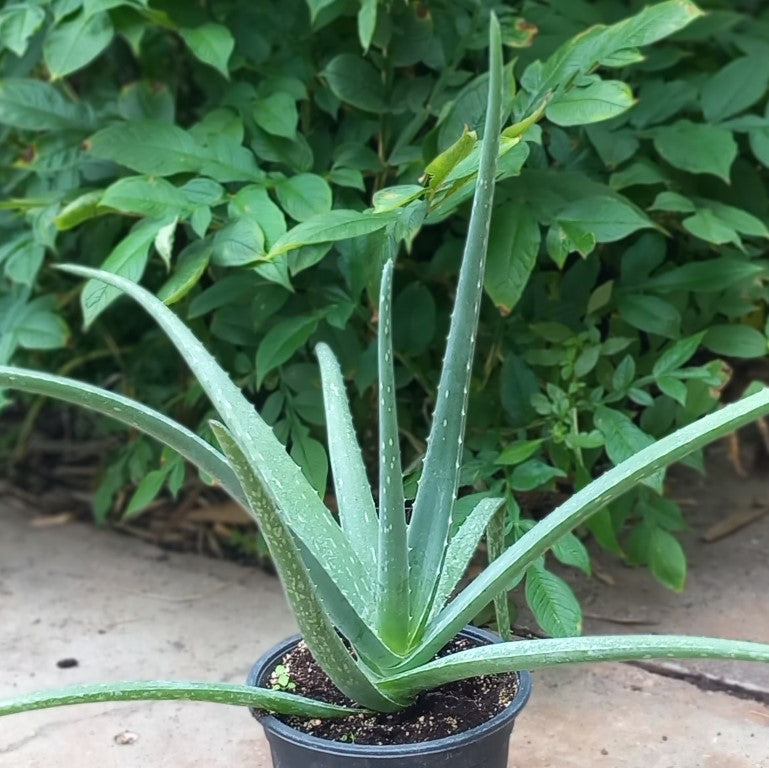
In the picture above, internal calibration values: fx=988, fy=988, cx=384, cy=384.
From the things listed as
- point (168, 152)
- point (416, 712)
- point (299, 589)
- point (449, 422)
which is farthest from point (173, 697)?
point (168, 152)

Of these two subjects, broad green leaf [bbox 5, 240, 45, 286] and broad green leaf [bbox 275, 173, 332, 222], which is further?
broad green leaf [bbox 5, 240, 45, 286]

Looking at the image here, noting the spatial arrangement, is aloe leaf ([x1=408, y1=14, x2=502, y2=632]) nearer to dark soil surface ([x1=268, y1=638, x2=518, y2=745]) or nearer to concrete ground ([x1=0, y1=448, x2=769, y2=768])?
dark soil surface ([x1=268, y1=638, x2=518, y2=745])

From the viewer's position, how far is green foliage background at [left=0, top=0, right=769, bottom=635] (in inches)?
51.8

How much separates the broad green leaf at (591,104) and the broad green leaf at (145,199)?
500 mm

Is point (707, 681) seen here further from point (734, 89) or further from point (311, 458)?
point (734, 89)

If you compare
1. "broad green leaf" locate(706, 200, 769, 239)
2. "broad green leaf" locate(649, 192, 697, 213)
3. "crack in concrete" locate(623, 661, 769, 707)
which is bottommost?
"crack in concrete" locate(623, 661, 769, 707)

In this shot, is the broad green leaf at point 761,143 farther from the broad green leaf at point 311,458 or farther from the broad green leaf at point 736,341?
the broad green leaf at point 311,458

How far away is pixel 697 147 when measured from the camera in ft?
4.74

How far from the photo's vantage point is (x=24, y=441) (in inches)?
93.6

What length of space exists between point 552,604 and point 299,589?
41 centimetres

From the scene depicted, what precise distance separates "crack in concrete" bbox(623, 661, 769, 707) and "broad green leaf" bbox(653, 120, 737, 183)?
27.7 inches

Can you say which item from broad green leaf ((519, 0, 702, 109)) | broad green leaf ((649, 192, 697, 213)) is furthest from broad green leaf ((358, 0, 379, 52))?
broad green leaf ((649, 192, 697, 213))

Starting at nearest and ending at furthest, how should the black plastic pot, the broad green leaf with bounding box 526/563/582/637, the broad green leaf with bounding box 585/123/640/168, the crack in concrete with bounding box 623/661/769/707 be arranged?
the black plastic pot, the broad green leaf with bounding box 526/563/582/637, the crack in concrete with bounding box 623/661/769/707, the broad green leaf with bounding box 585/123/640/168

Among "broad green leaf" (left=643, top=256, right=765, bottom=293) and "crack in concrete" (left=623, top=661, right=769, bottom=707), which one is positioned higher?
"broad green leaf" (left=643, top=256, right=765, bottom=293)
